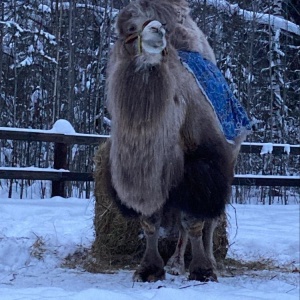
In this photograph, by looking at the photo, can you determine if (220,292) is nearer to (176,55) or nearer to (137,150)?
(137,150)

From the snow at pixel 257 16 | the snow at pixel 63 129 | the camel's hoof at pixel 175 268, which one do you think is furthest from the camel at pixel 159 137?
the snow at pixel 257 16

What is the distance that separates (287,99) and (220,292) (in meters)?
15.6

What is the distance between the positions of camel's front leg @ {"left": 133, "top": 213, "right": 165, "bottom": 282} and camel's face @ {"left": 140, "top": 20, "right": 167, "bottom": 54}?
112 cm

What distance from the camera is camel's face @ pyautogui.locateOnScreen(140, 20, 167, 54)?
3.97 meters

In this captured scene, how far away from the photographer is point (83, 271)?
4922mm

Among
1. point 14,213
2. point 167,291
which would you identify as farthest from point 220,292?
point 14,213

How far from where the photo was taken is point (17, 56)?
16.4 metres

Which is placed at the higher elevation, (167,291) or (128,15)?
(128,15)

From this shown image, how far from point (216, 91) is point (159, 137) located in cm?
78

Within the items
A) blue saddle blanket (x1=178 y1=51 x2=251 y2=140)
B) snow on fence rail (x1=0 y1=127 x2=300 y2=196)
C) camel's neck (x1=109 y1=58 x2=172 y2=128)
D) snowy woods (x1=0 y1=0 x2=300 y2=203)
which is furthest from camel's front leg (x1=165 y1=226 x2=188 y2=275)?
snowy woods (x1=0 y1=0 x2=300 y2=203)

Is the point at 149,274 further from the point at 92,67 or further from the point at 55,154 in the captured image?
the point at 92,67

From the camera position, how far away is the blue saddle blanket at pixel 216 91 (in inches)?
180

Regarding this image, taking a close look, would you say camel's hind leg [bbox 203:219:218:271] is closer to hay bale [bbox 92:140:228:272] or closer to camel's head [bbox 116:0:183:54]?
hay bale [bbox 92:140:228:272]

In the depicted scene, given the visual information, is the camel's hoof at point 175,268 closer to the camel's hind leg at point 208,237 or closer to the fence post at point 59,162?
the camel's hind leg at point 208,237
